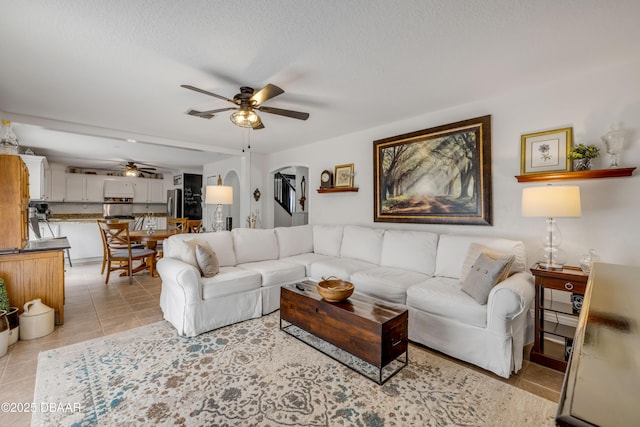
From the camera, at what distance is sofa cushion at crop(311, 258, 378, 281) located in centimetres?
329

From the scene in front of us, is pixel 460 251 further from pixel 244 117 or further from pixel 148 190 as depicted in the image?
pixel 148 190

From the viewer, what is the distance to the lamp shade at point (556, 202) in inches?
87.5

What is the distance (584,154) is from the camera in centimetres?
243

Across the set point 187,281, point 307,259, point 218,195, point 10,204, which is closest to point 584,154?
point 307,259

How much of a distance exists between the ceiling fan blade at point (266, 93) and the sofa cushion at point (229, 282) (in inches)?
70.9

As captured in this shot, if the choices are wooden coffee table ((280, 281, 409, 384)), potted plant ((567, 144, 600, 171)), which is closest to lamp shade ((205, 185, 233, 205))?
wooden coffee table ((280, 281, 409, 384))

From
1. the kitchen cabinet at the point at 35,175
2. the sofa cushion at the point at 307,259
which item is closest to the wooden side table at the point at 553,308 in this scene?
the sofa cushion at the point at 307,259

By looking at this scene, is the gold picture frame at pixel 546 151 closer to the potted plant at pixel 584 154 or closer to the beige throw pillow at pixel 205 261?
the potted plant at pixel 584 154

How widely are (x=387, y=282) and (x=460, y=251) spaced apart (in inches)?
33.0

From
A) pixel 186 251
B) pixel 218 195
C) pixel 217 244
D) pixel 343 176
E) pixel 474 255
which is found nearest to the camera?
pixel 474 255

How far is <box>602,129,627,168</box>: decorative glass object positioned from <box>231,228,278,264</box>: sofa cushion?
12.0 feet

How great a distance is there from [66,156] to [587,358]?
29.0 feet

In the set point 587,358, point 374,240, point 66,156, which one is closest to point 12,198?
point 374,240

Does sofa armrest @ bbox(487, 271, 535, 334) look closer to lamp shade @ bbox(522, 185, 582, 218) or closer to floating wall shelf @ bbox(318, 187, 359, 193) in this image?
lamp shade @ bbox(522, 185, 582, 218)
